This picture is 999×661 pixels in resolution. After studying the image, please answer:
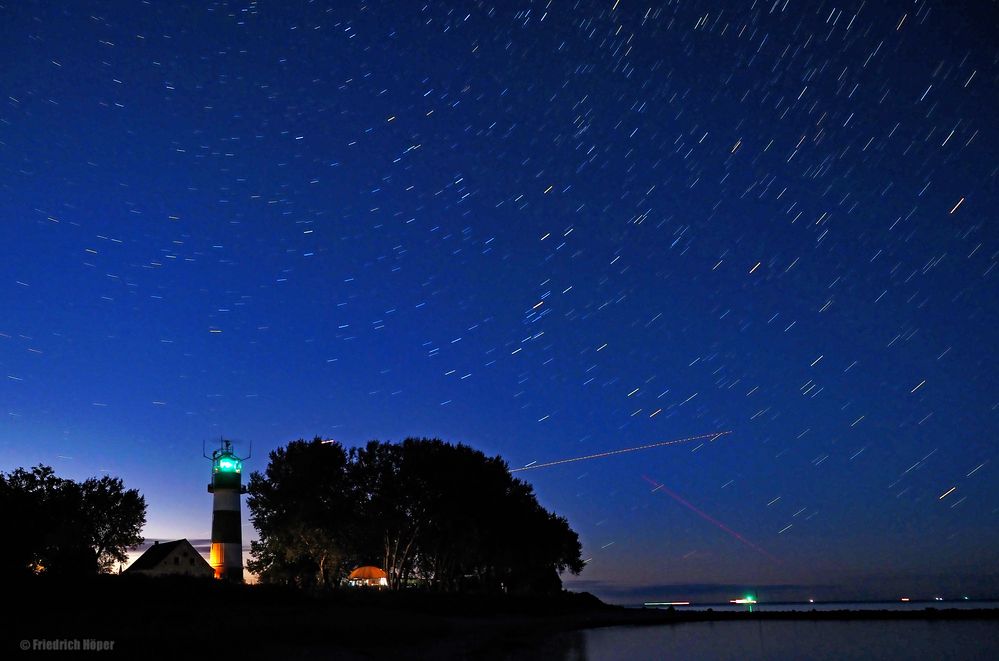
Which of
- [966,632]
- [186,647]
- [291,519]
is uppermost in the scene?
[291,519]

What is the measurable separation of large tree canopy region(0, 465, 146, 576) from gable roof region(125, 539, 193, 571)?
2.45 meters

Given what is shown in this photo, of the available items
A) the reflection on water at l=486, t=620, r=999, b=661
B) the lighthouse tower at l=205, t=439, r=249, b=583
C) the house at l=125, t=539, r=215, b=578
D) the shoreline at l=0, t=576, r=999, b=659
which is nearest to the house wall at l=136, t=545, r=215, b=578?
the house at l=125, t=539, r=215, b=578

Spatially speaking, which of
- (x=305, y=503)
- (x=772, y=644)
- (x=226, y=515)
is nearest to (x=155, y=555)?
(x=226, y=515)

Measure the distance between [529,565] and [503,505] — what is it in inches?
527

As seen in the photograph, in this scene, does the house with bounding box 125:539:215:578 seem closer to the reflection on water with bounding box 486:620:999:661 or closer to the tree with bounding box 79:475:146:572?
the tree with bounding box 79:475:146:572

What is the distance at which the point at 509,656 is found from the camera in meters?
31.6

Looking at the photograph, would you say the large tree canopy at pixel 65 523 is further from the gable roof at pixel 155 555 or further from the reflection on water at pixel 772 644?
the reflection on water at pixel 772 644

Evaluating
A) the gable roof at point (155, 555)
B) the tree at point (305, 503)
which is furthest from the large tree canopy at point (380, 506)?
the gable roof at point (155, 555)

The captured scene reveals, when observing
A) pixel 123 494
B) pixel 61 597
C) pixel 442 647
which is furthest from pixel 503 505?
pixel 61 597

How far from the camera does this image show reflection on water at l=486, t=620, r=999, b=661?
3762 centimetres

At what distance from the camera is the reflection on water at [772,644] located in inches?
1481

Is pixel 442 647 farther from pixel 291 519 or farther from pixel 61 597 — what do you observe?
pixel 291 519

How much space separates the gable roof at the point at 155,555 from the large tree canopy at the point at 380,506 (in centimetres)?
734

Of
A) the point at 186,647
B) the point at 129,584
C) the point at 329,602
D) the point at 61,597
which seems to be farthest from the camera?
the point at 329,602
